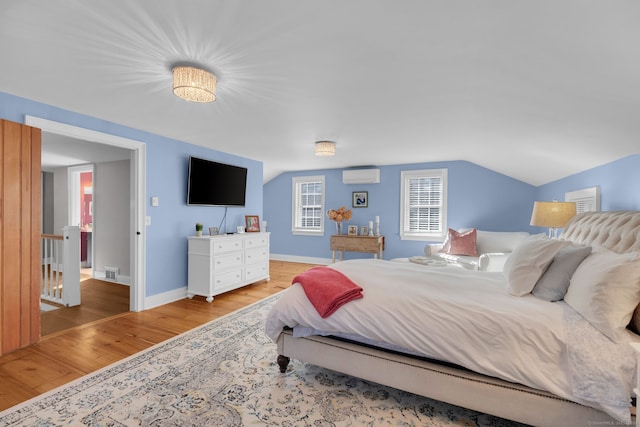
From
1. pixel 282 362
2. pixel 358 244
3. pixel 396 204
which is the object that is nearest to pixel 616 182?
pixel 282 362

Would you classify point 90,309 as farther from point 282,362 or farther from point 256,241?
point 282,362

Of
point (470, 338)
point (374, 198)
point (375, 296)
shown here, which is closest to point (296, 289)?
point (375, 296)

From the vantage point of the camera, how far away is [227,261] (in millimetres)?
4281

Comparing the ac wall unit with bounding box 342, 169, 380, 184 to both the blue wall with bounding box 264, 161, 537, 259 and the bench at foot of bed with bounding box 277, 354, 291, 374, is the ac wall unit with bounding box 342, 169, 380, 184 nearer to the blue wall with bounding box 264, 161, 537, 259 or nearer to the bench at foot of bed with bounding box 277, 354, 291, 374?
the blue wall with bounding box 264, 161, 537, 259

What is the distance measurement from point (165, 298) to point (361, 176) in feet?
13.7

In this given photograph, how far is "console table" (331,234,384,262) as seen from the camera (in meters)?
5.89

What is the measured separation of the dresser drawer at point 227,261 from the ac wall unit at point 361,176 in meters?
2.92

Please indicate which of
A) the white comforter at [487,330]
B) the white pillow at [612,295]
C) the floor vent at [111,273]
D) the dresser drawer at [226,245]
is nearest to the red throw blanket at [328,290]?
the white comforter at [487,330]

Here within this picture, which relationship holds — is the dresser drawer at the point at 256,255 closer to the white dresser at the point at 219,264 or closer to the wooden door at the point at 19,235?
the white dresser at the point at 219,264

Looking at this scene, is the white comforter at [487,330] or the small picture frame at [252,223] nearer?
the white comforter at [487,330]

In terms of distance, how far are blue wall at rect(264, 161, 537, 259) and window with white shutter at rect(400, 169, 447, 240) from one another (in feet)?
0.34

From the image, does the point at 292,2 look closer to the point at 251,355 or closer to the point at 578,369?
the point at 578,369

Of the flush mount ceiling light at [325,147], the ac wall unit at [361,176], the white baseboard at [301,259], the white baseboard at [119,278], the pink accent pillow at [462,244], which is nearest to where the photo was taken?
the flush mount ceiling light at [325,147]

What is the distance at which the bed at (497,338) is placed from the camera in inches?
56.0
